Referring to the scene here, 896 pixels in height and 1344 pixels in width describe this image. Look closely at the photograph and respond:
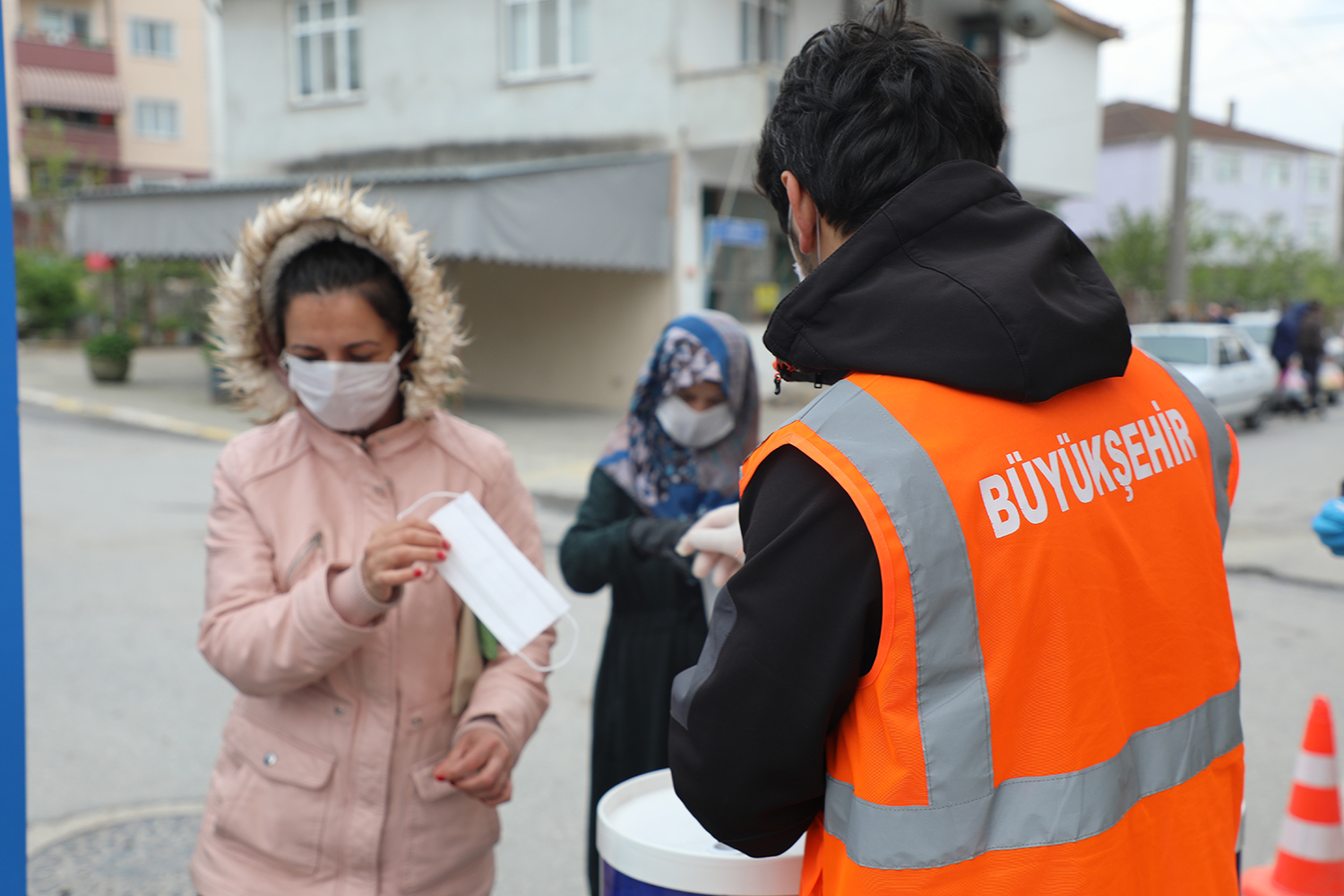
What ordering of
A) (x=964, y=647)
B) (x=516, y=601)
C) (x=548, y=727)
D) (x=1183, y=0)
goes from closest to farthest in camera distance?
(x=964, y=647) → (x=516, y=601) → (x=548, y=727) → (x=1183, y=0)

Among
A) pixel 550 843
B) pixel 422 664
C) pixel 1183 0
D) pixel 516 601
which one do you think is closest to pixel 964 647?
pixel 516 601

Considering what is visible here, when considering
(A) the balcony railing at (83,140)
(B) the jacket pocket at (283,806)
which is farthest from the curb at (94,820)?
(A) the balcony railing at (83,140)

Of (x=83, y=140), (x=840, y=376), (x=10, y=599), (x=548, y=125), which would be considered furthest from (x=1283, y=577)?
(x=83, y=140)

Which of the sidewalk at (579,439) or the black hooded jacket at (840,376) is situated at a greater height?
the black hooded jacket at (840,376)

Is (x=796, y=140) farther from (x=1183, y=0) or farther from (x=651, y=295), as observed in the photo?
(x=1183, y=0)

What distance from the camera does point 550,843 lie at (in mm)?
3680

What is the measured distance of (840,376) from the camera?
131 centimetres

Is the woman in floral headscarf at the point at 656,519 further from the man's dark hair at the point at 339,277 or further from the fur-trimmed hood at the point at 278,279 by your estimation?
the man's dark hair at the point at 339,277

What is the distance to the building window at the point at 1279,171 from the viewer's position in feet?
155

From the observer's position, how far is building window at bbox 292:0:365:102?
18016 millimetres

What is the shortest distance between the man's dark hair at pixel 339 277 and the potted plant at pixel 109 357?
18221mm

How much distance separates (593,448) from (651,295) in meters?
3.88

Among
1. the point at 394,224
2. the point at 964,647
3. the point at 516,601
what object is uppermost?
the point at 394,224

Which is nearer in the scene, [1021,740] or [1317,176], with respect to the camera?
[1021,740]
